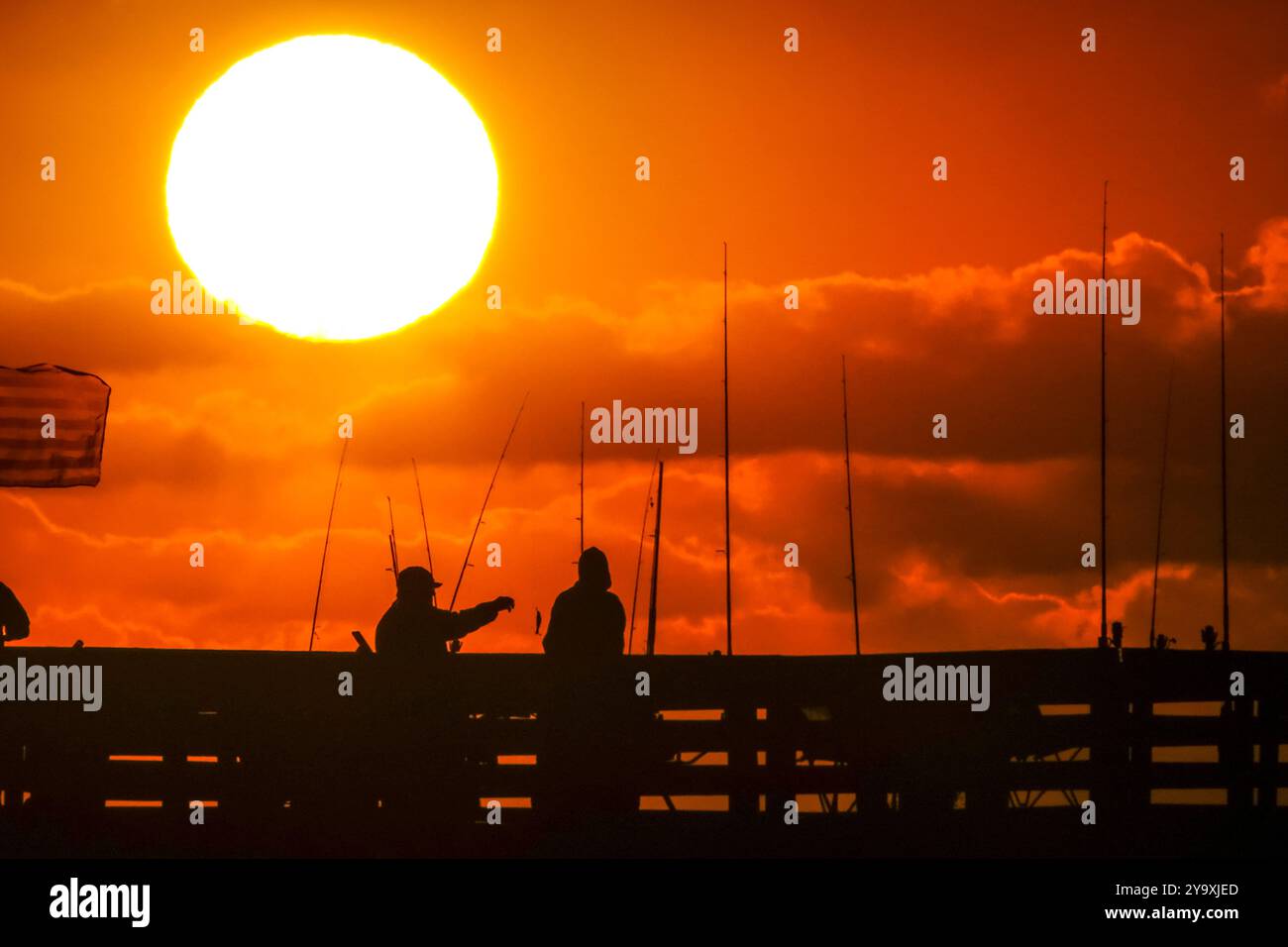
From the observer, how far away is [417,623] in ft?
44.4

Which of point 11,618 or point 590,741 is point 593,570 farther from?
point 11,618

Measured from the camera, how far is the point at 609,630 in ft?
44.4

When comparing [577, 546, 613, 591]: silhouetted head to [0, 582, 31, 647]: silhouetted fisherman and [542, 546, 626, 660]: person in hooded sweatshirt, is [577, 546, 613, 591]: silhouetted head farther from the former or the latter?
[0, 582, 31, 647]: silhouetted fisherman

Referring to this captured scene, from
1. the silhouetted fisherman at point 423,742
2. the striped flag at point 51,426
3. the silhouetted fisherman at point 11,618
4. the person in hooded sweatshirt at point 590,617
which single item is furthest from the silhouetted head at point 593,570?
the striped flag at point 51,426

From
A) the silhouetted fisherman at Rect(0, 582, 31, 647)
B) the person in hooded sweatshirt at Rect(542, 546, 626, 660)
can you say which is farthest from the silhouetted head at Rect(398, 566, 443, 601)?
the silhouetted fisherman at Rect(0, 582, 31, 647)

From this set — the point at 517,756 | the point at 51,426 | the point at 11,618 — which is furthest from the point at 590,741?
the point at 51,426

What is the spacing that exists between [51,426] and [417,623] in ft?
20.2

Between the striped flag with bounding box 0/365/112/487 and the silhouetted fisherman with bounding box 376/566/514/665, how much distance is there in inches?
214

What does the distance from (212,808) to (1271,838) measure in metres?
6.85

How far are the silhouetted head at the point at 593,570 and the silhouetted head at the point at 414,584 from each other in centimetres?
100

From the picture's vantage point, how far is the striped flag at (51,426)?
1777 cm

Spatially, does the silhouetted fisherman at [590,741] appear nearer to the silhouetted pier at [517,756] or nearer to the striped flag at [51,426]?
the silhouetted pier at [517,756]
